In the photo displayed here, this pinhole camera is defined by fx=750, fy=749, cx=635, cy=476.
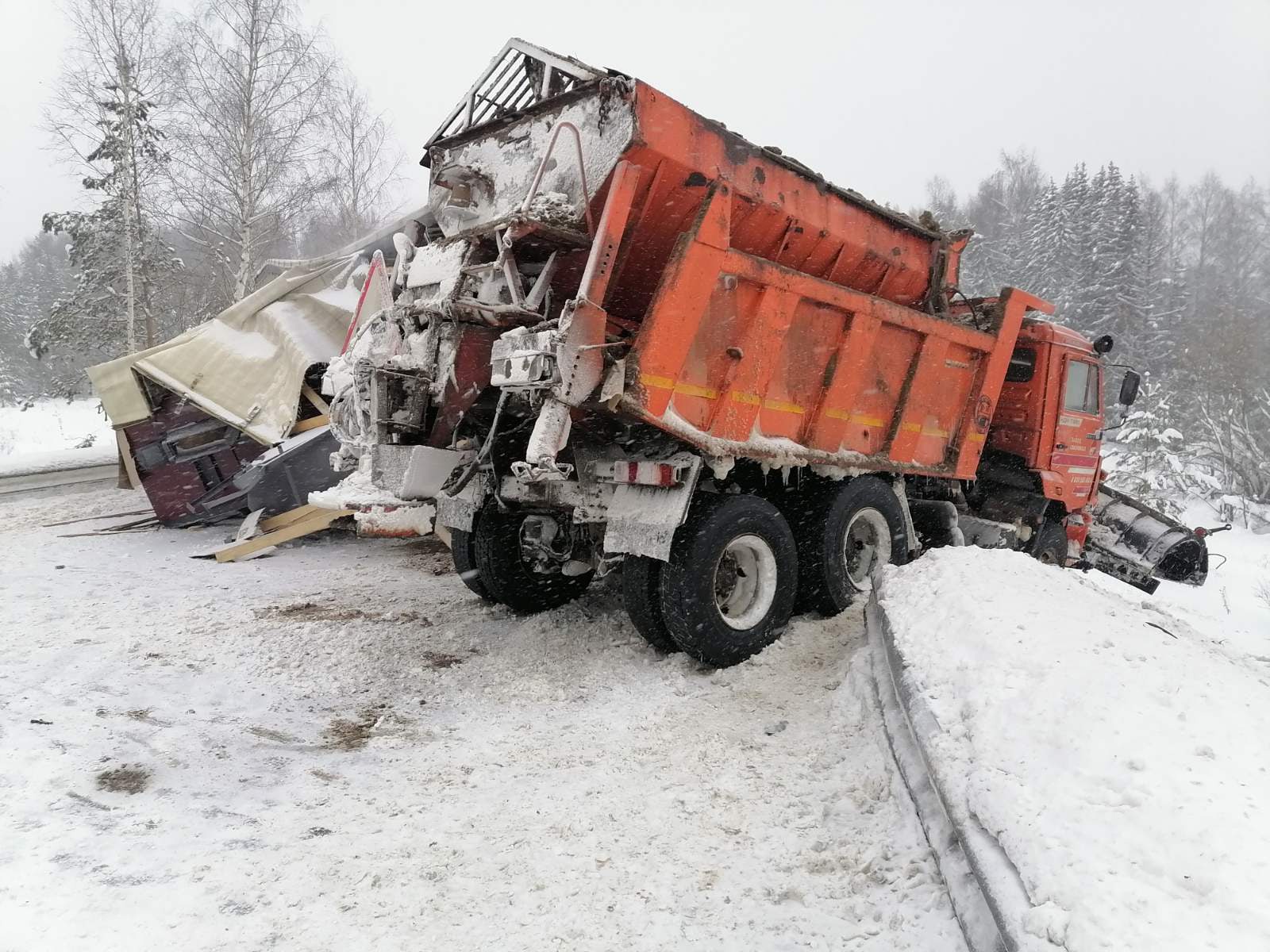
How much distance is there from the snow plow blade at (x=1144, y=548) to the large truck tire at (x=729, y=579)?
5937 mm

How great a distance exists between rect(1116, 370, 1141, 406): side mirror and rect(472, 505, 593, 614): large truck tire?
230 inches

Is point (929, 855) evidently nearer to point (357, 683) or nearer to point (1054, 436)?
point (357, 683)

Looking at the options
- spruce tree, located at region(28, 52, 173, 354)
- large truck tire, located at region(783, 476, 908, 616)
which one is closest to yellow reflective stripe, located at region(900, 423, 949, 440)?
large truck tire, located at region(783, 476, 908, 616)

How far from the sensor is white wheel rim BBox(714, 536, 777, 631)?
4.71 m

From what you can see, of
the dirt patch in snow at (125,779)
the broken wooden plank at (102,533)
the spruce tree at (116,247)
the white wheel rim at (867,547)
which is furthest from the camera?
the spruce tree at (116,247)

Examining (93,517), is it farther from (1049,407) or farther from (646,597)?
(1049,407)

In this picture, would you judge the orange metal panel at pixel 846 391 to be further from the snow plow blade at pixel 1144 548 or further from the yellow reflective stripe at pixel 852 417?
the snow plow blade at pixel 1144 548

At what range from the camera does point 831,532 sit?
5.22 meters

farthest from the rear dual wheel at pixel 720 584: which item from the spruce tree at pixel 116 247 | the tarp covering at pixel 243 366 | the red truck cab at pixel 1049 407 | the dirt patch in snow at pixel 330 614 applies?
the spruce tree at pixel 116 247

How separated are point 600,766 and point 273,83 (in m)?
18.8

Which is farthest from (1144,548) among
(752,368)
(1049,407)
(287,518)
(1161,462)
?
(1161,462)

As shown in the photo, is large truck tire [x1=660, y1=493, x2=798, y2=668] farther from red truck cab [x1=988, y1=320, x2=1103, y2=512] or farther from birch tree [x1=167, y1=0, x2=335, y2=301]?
birch tree [x1=167, y1=0, x2=335, y2=301]

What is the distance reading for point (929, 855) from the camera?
2.49 meters

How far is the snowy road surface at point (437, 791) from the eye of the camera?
7.47ft
